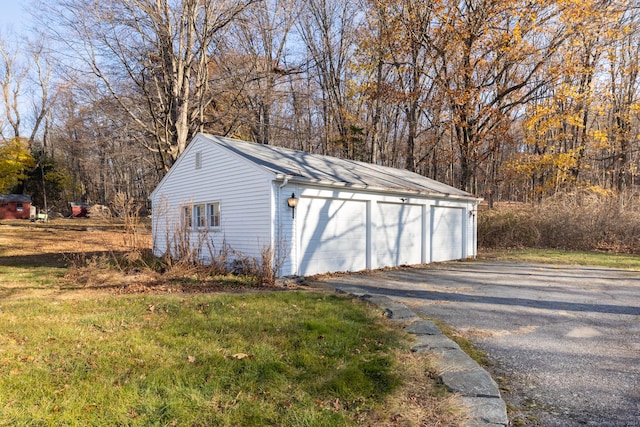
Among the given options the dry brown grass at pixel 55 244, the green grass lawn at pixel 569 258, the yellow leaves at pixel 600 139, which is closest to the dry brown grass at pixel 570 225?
the green grass lawn at pixel 569 258

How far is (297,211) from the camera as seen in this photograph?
31.8 feet

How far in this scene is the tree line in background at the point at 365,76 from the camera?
16594mm

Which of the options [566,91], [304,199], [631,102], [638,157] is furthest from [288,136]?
[638,157]

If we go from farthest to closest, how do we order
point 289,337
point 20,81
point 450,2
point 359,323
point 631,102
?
point 20,81
point 631,102
point 450,2
point 359,323
point 289,337

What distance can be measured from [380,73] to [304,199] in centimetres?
1566

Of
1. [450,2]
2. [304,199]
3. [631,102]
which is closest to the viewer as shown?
[304,199]

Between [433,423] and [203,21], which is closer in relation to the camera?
[433,423]

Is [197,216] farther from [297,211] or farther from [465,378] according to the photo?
[465,378]

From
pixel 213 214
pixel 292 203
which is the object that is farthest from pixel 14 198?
pixel 292 203

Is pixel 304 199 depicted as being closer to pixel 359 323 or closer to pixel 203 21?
pixel 359 323

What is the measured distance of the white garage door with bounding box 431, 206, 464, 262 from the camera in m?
13.8

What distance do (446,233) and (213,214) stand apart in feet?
26.7

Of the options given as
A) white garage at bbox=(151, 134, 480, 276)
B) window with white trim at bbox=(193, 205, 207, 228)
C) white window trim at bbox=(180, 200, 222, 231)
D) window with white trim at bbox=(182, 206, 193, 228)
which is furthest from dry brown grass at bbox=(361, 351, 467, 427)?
window with white trim at bbox=(182, 206, 193, 228)

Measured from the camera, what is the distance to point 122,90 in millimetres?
17781
